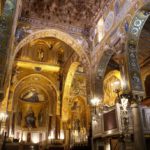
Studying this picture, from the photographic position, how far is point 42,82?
1989cm

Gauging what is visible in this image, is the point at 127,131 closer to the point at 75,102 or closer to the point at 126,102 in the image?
the point at 126,102

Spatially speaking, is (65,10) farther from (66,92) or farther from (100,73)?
(66,92)

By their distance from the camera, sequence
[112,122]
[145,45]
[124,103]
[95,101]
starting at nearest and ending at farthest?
[124,103], [112,122], [95,101], [145,45]

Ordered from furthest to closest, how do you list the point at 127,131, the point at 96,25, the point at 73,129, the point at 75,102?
the point at 75,102, the point at 73,129, the point at 96,25, the point at 127,131

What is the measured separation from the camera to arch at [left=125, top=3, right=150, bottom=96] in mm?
8156

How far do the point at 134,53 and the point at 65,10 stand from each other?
6.28 meters

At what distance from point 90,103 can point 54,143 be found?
25.4 feet

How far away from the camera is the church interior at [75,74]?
26.5 ft

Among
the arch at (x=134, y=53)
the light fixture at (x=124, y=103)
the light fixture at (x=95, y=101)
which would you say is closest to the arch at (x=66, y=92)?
the light fixture at (x=95, y=101)

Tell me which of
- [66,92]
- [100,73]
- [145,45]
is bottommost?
[100,73]

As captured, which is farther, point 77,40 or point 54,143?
point 54,143

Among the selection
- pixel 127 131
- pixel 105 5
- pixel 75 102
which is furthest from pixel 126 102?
pixel 75 102

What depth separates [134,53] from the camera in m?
8.82

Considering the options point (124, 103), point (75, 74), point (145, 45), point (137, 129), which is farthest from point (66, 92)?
point (137, 129)
